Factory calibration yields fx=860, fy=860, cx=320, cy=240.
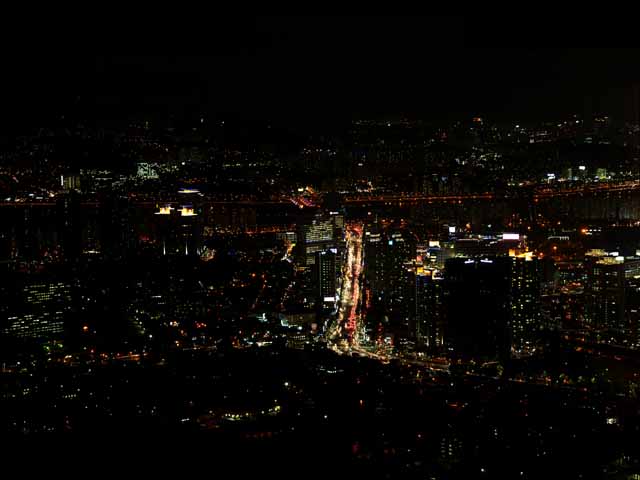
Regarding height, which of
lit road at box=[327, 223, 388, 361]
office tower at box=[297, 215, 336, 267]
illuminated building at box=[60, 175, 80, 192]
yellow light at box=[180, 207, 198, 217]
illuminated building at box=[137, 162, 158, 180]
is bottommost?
lit road at box=[327, 223, 388, 361]

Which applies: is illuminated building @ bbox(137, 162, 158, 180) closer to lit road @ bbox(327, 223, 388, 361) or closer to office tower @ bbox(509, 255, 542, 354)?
lit road @ bbox(327, 223, 388, 361)

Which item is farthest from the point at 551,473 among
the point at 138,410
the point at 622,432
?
the point at 138,410

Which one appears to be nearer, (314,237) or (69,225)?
(69,225)

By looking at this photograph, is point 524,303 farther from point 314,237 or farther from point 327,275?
point 314,237

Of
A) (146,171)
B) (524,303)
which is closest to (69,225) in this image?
(146,171)

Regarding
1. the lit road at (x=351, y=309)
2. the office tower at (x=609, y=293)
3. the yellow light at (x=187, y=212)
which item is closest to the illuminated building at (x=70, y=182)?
the yellow light at (x=187, y=212)

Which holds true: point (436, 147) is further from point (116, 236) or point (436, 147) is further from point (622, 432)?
point (622, 432)

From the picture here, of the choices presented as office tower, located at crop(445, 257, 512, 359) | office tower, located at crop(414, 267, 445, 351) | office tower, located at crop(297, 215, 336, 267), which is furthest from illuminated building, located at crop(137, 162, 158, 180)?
office tower, located at crop(445, 257, 512, 359)

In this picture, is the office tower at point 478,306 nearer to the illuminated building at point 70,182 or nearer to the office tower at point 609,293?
the office tower at point 609,293
